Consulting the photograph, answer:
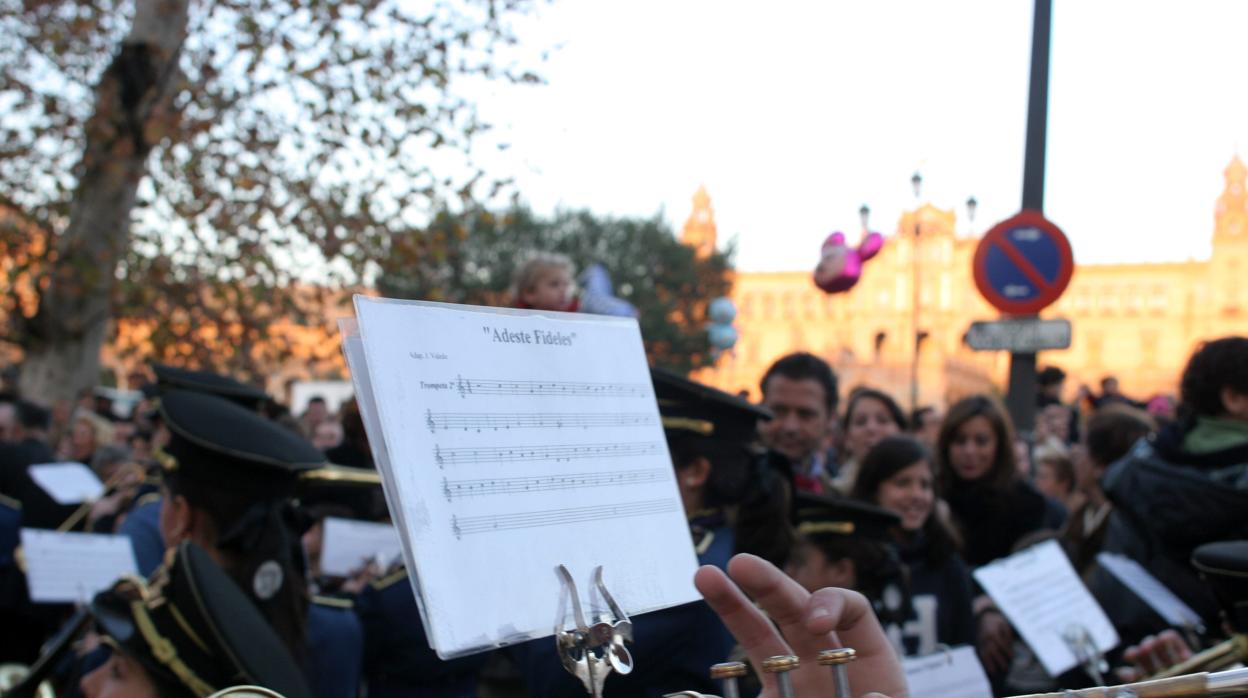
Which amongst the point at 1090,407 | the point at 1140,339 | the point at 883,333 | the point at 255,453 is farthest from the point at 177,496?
the point at 1140,339

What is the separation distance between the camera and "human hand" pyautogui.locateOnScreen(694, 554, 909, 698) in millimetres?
1543

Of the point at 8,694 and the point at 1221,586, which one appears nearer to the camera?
the point at 1221,586

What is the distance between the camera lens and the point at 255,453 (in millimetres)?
2980

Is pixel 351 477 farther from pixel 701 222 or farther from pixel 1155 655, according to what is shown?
pixel 701 222

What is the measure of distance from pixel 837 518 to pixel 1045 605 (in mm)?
748

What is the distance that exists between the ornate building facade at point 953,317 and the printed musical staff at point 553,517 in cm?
7105

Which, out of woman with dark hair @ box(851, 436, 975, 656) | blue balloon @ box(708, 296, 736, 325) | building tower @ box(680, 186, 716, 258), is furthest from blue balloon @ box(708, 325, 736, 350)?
woman with dark hair @ box(851, 436, 975, 656)

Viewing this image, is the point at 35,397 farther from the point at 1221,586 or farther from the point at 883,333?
the point at 883,333

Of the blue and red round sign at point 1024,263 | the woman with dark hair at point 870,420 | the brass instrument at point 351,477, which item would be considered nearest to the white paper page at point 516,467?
the brass instrument at point 351,477

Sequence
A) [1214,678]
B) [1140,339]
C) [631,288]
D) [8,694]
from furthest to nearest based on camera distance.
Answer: [1140,339]
[631,288]
[8,694]
[1214,678]

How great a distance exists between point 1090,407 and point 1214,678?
41.5ft

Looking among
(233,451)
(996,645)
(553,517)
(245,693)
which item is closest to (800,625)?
(553,517)

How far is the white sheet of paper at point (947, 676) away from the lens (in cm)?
328

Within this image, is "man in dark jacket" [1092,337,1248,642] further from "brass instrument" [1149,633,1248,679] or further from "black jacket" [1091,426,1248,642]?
"brass instrument" [1149,633,1248,679]
